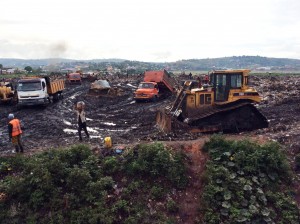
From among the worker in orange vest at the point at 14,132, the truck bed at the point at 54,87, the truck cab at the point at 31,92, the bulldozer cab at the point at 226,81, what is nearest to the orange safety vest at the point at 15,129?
the worker in orange vest at the point at 14,132

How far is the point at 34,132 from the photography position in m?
16.7

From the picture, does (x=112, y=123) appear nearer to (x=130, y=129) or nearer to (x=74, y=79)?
(x=130, y=129)

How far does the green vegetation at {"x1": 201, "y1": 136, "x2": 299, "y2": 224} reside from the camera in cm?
981

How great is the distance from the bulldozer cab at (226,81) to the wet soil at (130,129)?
2.12 meters

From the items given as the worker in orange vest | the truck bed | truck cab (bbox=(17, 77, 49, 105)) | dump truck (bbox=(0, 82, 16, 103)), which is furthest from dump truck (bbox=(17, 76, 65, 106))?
the worker in orange vest

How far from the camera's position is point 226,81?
1523cm

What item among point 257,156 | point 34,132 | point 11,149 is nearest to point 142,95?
point 34,132

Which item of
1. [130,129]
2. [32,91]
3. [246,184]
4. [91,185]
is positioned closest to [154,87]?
[32,91]

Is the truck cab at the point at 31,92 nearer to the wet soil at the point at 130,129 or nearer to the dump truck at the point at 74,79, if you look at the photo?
the wet soil at the point at 130,129

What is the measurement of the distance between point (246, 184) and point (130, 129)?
7.72 metres

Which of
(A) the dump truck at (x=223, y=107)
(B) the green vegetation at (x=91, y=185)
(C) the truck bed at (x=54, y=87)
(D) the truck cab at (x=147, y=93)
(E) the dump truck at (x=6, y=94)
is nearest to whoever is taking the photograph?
(B) the green vegetation at (x=91, y=185)

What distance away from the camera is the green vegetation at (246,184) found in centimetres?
981

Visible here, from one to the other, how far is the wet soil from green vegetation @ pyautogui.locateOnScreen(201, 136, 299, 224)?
0.47 metres

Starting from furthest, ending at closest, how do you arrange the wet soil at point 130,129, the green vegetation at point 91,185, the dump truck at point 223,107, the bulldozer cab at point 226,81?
the bulldozer cab at point 226,81 → the dump truck at point 223,107 → the wet soil at point 130,129 → the green vegetation at point 91,185
